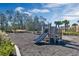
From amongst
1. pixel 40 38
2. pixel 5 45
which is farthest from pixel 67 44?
pixel 5 45

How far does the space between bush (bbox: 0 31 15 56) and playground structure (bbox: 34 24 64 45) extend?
0.44m

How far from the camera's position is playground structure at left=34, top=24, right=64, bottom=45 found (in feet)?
15.2

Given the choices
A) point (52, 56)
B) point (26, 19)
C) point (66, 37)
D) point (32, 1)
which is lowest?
point (52, 56)

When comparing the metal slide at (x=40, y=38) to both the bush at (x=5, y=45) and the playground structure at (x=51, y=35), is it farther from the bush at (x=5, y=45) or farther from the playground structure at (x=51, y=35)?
the bush at (x=5, y=45)

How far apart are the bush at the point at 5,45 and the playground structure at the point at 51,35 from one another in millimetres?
441

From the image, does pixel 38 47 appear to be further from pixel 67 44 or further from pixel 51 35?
pixel 67 44

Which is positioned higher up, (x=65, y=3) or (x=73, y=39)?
(x=65, y=3)

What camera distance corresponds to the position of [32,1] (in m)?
4.52

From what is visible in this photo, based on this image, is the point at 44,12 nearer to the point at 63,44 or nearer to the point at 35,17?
the point at 35,17

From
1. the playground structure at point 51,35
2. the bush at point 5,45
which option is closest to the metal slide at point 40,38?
the playground structure at point 51,35

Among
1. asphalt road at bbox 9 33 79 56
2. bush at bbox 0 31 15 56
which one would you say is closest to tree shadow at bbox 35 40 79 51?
asphalt road at bbox 9 33 79 56

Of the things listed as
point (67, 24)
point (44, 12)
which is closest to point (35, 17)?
point (44, 12)

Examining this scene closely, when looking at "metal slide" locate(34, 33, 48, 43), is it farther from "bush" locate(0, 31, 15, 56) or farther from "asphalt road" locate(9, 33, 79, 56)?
"bush" locate(0, 31, 15, 56)

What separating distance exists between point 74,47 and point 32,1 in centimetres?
103
